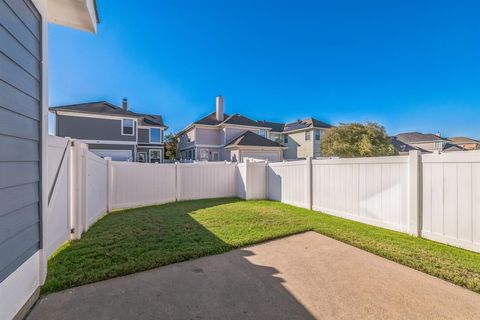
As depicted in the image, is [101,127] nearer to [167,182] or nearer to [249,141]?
[249,141]

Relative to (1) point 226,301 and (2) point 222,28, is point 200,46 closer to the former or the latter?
(2) point 222,28

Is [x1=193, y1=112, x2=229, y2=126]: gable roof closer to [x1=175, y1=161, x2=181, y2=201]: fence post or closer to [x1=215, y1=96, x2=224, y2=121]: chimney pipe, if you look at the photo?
[x1=215, y1=96, x2=224, y2=121]: chimney pipe

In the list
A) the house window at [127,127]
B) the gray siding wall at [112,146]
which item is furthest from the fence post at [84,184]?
the house window at [127,127]

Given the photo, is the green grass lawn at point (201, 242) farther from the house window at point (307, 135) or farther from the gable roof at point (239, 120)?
the house window at point (307, 135)

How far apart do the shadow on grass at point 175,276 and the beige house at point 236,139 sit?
614 inches

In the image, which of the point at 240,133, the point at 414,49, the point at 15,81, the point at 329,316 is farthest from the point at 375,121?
the point at 15,81

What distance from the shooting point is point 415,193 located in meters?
4.24

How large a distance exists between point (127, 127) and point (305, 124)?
64.0ft

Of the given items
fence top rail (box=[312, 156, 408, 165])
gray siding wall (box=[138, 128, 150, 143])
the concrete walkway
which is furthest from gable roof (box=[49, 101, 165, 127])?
the concrete walkway

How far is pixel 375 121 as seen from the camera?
1983 cm

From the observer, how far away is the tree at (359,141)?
1888 cm

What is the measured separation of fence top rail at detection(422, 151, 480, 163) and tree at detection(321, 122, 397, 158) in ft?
52.8

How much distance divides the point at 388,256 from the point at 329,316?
6.36 ft

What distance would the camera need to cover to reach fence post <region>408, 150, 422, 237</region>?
13.9 feet
